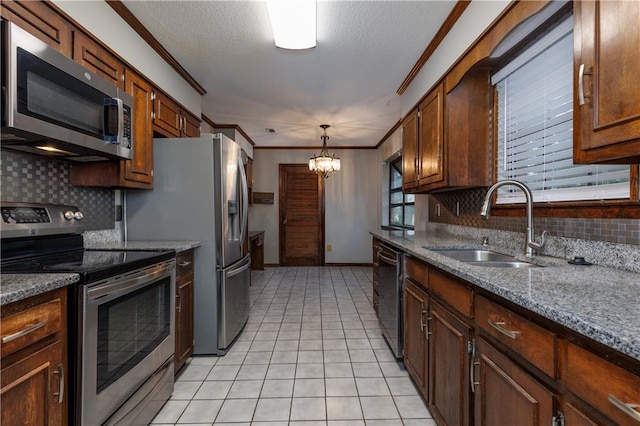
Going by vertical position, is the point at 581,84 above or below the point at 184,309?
above

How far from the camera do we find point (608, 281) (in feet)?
3.26

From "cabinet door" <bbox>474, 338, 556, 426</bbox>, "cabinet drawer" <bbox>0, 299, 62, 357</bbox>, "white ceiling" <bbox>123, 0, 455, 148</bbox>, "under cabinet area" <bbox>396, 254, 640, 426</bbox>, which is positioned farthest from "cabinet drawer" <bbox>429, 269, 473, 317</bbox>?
"white ceiling" <bbox>123, 0, 455, 148</bbox>

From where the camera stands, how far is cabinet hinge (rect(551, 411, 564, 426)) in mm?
740

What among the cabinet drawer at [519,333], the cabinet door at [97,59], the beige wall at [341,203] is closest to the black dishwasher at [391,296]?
the cabinet drawer at [519,333]

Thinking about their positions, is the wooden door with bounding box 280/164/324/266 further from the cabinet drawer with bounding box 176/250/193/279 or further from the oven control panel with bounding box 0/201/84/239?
the oven control panel with bounding box 0/201/84/239

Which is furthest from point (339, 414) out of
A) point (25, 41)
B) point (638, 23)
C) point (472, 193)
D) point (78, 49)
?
point (78, 49)

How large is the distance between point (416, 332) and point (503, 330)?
978mm

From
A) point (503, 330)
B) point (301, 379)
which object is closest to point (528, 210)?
point (503, 330)

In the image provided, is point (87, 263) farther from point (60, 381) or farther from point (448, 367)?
point (448, 367)

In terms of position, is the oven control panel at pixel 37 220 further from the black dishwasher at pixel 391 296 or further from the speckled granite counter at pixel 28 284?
the black dishwasher at pixel 391 296

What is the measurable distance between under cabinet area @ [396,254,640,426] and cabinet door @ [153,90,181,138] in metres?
2.27

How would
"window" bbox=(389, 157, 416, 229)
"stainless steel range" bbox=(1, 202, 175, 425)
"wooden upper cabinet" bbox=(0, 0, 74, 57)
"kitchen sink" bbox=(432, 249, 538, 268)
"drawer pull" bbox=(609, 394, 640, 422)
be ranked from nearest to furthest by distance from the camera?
1. "drawer pull" bbox=(609, 394, 640, 422)
2. "stainless steel range" bbox=(1, 202, 175, 425)
3. "wooden upper cabinet" bbox=(0, 0, 74, 57)
4. "kitchen sink" bbox=(432, 249, 538, 268)
5. "window" bbox=(389, 157, 416, 229)

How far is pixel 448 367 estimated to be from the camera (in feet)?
4.54

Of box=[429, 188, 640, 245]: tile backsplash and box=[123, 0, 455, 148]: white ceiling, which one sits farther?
box=[123, 0, 455, 148]: white ceiling
